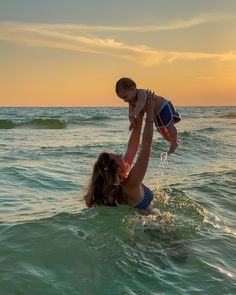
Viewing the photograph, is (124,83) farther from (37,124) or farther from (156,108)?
(37,124)

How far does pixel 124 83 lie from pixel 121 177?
1.12 metres

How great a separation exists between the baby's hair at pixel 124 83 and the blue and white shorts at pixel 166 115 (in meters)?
0.48

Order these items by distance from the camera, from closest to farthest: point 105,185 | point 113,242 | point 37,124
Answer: point 105,185, point 113,242, point 37,124

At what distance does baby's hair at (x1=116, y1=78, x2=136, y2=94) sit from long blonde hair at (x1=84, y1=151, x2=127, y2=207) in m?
0.81

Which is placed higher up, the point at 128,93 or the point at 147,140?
the point at 128,93

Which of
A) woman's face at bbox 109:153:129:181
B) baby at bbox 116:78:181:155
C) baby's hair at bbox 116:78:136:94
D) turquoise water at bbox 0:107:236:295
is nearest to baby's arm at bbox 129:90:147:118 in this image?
baby at bbox 116:78:181:155

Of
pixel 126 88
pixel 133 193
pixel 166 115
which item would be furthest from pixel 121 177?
pixel 126 88

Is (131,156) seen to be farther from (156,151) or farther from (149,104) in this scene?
(156,151)

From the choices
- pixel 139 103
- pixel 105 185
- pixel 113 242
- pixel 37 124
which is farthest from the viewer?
pixel 37 124

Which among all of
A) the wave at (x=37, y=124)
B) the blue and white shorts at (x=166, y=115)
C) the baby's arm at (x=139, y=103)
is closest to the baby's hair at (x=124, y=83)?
the baby's arm at (x=139, y=103)

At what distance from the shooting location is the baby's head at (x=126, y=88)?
5762 mm

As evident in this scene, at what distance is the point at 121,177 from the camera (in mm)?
6027

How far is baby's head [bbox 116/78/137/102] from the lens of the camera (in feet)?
18.9

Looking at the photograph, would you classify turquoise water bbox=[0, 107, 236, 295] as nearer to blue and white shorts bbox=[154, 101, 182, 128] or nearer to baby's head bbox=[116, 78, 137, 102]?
blue and white shorts bbox=[154, 101, 182, 128]
